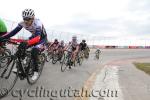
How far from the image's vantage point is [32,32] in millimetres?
10688

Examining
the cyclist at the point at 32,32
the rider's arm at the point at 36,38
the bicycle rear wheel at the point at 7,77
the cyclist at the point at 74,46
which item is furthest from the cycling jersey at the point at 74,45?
the bicycle rear wheel at the point at 7,77

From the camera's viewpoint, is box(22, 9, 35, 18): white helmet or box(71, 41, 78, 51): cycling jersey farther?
box(71, 41, 78, 51): cycling jersey

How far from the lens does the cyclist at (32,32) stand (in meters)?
9.80

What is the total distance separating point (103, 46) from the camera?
71.0m

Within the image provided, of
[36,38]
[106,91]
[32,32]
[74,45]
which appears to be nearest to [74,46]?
[74,45]

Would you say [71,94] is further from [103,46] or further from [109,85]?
[103,46]

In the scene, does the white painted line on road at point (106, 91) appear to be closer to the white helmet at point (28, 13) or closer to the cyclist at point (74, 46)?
the white helmet at point (28, 13)

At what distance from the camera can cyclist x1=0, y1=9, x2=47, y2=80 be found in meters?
9.80

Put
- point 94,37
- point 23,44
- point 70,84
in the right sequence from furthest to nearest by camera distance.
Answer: point 94,37
point 70,84
point 23,44

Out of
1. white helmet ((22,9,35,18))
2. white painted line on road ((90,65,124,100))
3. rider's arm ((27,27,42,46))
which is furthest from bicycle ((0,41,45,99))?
white painted line on road ((90,65,124,100))

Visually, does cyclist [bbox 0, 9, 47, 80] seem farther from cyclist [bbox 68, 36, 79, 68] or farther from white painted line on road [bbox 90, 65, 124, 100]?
cyclist [bbox 68, 36, 79, 68]

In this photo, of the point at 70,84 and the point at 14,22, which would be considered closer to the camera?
the point at 70,84

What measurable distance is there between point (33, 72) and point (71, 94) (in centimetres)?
156

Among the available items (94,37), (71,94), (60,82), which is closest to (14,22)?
(60,82)
